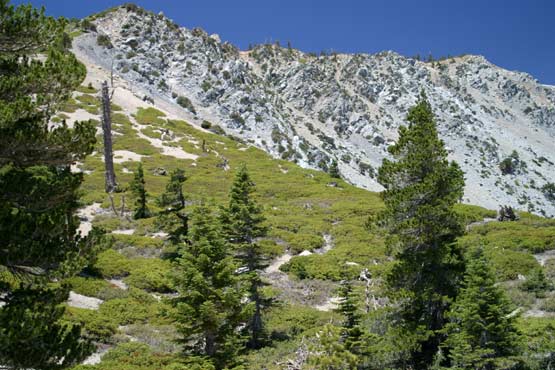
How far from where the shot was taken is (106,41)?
78.1m

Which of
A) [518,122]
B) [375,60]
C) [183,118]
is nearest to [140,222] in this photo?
[183,118]

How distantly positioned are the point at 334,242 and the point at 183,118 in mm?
49072

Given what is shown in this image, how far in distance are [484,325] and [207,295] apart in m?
7.43

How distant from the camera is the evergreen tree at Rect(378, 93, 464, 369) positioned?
13523 mm

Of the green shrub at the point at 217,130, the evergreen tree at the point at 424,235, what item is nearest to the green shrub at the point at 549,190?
the green shrub at the point at 217,130

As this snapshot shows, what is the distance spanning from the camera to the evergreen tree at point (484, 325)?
11297 millimetres

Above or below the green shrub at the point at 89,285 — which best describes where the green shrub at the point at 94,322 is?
below

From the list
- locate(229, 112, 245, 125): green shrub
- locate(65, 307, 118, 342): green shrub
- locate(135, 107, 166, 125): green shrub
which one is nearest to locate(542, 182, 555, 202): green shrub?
locate(229, 112, 245, 125): green shrub

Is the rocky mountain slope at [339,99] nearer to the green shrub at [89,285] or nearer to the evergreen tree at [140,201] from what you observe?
the evergreen tree at [140,201]

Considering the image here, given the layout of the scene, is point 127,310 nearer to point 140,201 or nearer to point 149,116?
point 140,201

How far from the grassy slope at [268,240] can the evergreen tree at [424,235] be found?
3.19 ft

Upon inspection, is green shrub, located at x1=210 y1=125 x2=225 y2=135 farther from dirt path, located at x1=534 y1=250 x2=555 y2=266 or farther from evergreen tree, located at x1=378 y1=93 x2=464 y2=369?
evergreen tree, located at x1=378 y1=93 x2=464 y2=369

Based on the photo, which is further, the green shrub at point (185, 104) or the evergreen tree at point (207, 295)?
the green shrub at point (185, 104)

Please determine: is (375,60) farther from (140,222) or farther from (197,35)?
(140,222)
